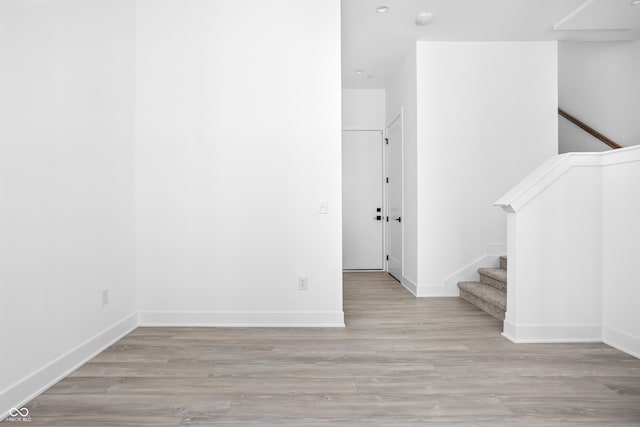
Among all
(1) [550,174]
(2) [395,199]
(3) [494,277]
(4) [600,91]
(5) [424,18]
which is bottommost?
(3) [494,277]

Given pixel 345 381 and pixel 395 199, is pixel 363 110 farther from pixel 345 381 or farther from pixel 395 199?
pixel 345 381

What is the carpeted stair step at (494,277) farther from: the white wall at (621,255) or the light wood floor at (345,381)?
the white wall at (621,255)

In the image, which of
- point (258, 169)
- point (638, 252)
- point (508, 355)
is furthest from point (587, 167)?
point (258, 169)

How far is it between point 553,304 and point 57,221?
331 centimetres

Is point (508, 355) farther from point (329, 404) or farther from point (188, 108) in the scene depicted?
point (188, 108)

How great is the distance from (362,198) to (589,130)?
309 cm

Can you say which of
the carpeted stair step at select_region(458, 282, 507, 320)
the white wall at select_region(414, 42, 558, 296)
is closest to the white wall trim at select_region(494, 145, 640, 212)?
the carpeted stair step at select_region(458, 282, 507, 320)

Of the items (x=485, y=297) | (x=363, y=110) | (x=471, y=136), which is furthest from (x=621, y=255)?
(x=363, y=110)

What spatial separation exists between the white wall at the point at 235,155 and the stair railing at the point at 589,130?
11.6ft

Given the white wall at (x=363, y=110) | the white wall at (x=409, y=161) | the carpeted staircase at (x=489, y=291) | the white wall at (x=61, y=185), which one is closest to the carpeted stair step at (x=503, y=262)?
the carpeted staircase at (x=489, y=291)

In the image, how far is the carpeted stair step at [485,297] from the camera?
3270 mm

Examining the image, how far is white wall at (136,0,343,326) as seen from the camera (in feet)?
10.3

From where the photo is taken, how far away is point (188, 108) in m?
3.13
